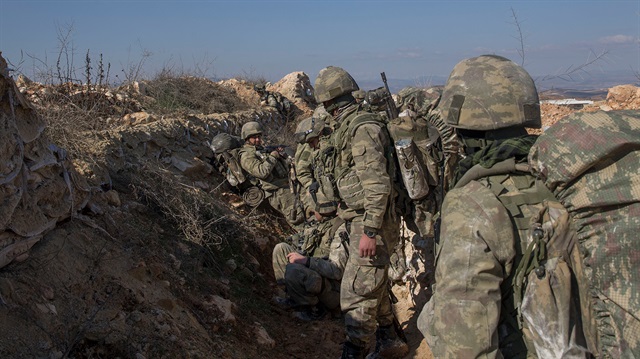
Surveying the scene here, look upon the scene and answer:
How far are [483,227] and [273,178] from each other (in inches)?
265

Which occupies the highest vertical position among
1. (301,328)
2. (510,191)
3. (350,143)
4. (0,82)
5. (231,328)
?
(0,82)

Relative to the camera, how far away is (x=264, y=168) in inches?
328

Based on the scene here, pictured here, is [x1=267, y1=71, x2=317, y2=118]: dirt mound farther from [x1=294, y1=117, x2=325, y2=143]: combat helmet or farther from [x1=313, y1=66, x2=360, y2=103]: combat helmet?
[x1=313, y1=66, x2=360, y2=103]: combat helmet

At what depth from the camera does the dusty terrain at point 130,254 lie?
145 inches

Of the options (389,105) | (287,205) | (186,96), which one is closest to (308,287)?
(389,105)

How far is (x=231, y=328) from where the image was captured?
5094 mm

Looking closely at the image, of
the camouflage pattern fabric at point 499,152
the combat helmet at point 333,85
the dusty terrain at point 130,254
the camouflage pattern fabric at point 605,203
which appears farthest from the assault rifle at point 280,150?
the camouflage pattern fabric at point 605,203

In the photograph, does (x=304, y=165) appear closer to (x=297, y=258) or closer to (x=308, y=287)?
(x=297, y=258)

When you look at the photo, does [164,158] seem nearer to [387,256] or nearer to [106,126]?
[106,126]

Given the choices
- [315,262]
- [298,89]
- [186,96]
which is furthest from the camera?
[298,89]

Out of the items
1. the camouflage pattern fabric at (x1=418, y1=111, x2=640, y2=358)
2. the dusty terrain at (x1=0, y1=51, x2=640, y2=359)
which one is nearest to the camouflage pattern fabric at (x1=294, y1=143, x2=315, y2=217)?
the dusty terrain at (x1=0, y1=51, x2=640, y2=359)

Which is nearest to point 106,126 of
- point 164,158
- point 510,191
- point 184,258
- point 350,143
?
point 164,158

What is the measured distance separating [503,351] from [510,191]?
22.2 inches

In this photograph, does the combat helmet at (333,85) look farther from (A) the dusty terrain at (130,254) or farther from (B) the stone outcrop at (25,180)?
(B) the stone outcrop at (25,180)
